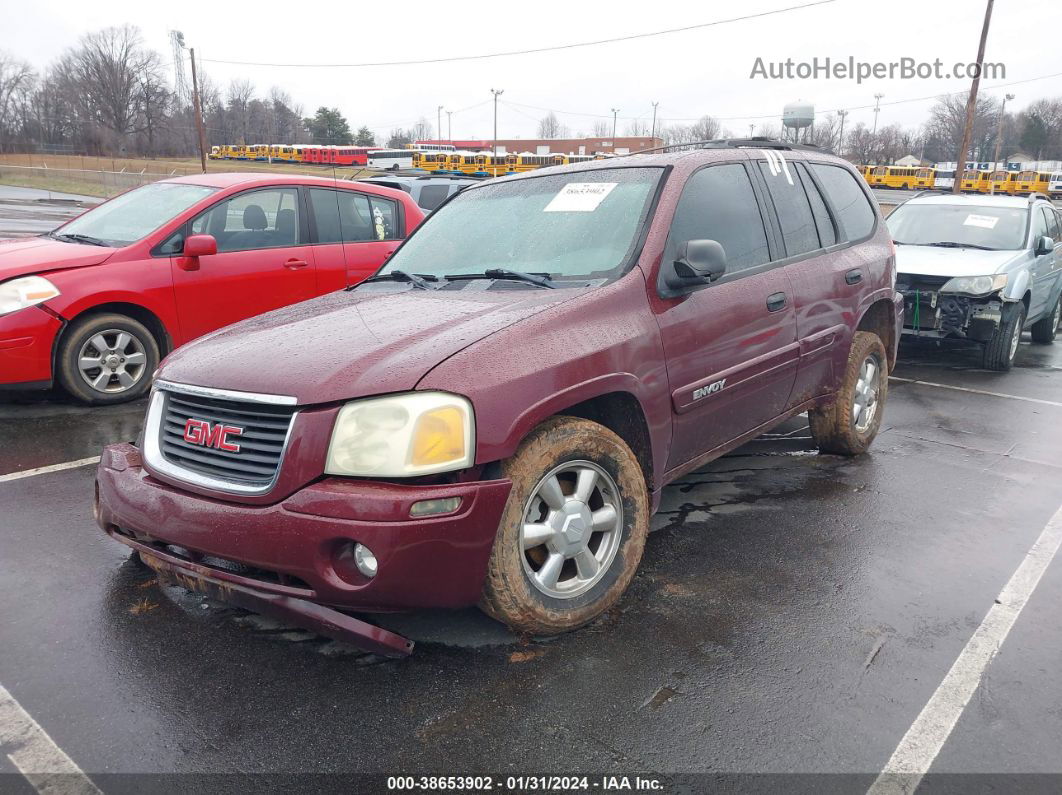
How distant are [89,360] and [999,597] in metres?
5.87

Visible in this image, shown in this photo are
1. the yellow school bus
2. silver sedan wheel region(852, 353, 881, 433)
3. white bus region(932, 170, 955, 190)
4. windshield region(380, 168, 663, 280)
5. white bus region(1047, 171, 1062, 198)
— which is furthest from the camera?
white bus region(932, 170, 955, 190)

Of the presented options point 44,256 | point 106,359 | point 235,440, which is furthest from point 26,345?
point 235,440

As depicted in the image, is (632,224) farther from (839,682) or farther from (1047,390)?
(1047,390)

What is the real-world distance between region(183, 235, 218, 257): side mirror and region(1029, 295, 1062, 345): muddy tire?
939 cm

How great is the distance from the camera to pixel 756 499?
14.9 feet

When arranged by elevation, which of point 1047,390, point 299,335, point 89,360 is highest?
point 299,335

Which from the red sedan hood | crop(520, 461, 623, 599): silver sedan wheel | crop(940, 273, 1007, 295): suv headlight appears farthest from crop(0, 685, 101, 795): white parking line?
crop(940, 273, 1007, 295): suv headlight

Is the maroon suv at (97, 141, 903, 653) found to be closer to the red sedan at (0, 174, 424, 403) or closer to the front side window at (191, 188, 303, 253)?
the red sedan at (0, 174, 424, 403)

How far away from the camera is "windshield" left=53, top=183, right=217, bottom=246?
633 cm

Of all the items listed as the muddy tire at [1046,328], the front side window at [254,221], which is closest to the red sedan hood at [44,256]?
the front side window at [254,221]

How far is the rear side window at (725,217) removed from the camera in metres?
3.68

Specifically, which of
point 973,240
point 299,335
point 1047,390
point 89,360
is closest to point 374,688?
point 299,335

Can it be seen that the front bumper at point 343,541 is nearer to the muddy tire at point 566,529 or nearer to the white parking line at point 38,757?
the muddy tire at point 566,529

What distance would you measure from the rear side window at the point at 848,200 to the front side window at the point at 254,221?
4.29 meters
